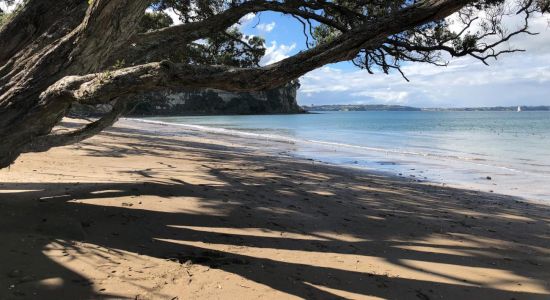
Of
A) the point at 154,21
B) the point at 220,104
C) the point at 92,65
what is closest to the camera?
the point at 92,65

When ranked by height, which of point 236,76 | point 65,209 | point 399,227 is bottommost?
point 399,227

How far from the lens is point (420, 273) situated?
164 inches

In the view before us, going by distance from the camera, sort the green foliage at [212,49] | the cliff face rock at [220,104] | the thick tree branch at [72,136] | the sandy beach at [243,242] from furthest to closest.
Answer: the cliff face rock at [220,104]
the green foliage at [212,49]
the thick tree branch at [72,136]
the sandy beach at [243,242]

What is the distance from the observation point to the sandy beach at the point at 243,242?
347 cm

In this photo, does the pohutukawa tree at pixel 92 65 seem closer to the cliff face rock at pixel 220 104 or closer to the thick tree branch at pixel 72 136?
the thick tree branch at pixel 72 136

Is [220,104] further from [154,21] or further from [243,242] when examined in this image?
[243,242]

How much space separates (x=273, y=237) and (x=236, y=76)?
213 centimetres

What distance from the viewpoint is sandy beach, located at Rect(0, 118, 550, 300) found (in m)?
3.47

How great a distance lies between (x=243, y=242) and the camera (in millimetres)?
4641

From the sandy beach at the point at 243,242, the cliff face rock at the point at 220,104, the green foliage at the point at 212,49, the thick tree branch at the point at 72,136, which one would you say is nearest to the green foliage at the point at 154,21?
the green foliage at the point at 212,49

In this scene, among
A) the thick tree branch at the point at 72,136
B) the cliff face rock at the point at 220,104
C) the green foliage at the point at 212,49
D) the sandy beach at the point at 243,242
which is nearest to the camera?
the sandy beach at the point at 243,242

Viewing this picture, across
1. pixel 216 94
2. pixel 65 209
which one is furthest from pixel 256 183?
pixel 216 94

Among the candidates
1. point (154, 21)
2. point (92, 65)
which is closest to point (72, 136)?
point (92, 65)

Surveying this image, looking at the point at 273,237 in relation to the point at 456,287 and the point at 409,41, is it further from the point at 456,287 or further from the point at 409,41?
the point at 409,41
